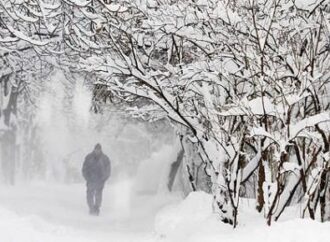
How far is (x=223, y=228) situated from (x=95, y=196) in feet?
31.1

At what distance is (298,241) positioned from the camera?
5633 millimetres

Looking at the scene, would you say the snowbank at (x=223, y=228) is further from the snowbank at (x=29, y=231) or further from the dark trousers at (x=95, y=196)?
the dark trousers at (x=95, y=196)

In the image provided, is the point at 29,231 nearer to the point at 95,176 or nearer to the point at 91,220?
the point at 91,220

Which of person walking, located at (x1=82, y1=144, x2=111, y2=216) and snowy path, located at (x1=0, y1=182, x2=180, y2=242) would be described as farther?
person walking, located at (x1=82, y1=144, x2=111, y2=216)

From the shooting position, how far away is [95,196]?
16297 millimetres

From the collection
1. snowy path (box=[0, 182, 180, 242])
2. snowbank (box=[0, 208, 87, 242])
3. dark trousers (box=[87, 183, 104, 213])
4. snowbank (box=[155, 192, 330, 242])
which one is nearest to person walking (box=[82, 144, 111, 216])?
dark trousers (box=[87, 183, 104, 213])

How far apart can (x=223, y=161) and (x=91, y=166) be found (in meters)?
9.65

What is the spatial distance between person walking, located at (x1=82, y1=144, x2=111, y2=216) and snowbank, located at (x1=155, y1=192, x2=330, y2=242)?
5.96 m

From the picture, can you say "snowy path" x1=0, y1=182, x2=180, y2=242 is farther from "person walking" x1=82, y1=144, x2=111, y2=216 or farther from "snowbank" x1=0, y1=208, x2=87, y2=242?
"person walking" x1=82, y1=144, x2=111, y2=216

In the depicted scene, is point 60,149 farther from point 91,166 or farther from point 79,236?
point 79,236

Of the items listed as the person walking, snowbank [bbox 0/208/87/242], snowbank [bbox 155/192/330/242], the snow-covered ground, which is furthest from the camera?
the person walking

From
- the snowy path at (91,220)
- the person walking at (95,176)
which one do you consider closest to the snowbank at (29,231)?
the snowy path at (91,220)

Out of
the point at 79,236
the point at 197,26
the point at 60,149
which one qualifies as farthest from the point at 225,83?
the point at 60,149

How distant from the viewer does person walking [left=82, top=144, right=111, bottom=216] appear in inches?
632
